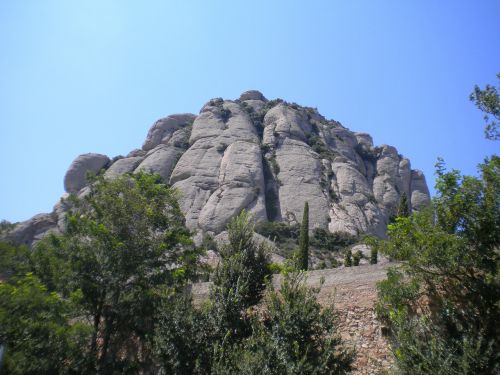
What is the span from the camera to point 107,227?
59.2 feet

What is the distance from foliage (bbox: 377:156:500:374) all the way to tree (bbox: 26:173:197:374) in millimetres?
7245

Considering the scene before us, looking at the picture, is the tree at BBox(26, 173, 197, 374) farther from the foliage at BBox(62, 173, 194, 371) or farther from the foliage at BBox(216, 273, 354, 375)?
the foliage at BBox(216, 273, 354, 375)

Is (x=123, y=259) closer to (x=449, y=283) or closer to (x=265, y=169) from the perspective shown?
(x=449, y=283)

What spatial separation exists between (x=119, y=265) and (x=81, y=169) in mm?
50552

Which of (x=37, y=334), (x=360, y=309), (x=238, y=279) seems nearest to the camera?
(x=37, y=334)

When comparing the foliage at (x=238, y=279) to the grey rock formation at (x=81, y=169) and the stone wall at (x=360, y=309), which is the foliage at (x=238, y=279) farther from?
the grey rock formation at (x=81, y=169)

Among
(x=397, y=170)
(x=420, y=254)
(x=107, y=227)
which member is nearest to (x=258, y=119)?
(x=397, y=170)

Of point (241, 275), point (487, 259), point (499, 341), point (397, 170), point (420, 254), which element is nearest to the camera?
point (499, 341)

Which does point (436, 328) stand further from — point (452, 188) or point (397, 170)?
point (397, 170)

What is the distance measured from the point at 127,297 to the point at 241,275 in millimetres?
4931

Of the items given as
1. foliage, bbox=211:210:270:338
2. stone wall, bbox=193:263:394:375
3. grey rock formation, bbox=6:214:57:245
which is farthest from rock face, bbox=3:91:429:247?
foliage, bbox=211:210:270:338

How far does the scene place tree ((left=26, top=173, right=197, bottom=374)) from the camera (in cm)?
1594

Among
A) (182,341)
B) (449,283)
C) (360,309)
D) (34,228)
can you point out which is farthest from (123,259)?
(34,228)

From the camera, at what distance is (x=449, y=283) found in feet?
40.9
